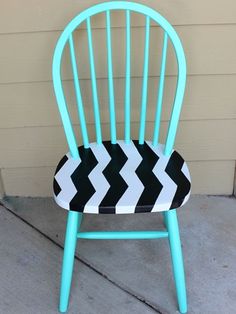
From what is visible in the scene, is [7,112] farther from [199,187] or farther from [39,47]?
[199,187]

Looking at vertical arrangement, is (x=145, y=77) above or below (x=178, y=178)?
above

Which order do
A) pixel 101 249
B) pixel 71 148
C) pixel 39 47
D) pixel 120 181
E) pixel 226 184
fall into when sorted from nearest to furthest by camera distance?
1. pixel 120 181
2. pixel 71 148
3. pixel 39 47
4. pixel 101 249
5. pixel 226 184

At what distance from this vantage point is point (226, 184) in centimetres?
178

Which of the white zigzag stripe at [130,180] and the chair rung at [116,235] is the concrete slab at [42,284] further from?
the white zigzag stripe at [130,180]

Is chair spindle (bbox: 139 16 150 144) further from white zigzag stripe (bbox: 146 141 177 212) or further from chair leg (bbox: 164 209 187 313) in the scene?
chair leg (bbox: 164 209 187 313)

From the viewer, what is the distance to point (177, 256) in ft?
4.18

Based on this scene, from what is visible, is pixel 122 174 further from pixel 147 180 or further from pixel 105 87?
pixel 105 87

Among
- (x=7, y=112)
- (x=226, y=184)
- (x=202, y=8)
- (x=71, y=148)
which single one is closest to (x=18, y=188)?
(x=7, y=112)

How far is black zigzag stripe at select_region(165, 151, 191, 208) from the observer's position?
1188 mm

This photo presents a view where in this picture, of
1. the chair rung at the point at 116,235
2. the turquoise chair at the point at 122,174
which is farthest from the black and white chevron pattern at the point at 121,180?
the chair rung at the point at 116,235

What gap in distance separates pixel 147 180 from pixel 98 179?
5.5 inches

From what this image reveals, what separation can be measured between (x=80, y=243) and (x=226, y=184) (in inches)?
25.0

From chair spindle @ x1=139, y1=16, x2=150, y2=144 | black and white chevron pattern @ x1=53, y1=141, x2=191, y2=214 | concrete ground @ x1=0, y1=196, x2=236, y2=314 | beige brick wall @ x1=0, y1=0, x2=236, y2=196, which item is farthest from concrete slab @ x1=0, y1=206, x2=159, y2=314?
chair spindle @ x1=139, y1=16, x2=150, y2=144

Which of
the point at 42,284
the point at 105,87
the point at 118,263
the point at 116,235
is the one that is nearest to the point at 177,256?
the point at 116,235
